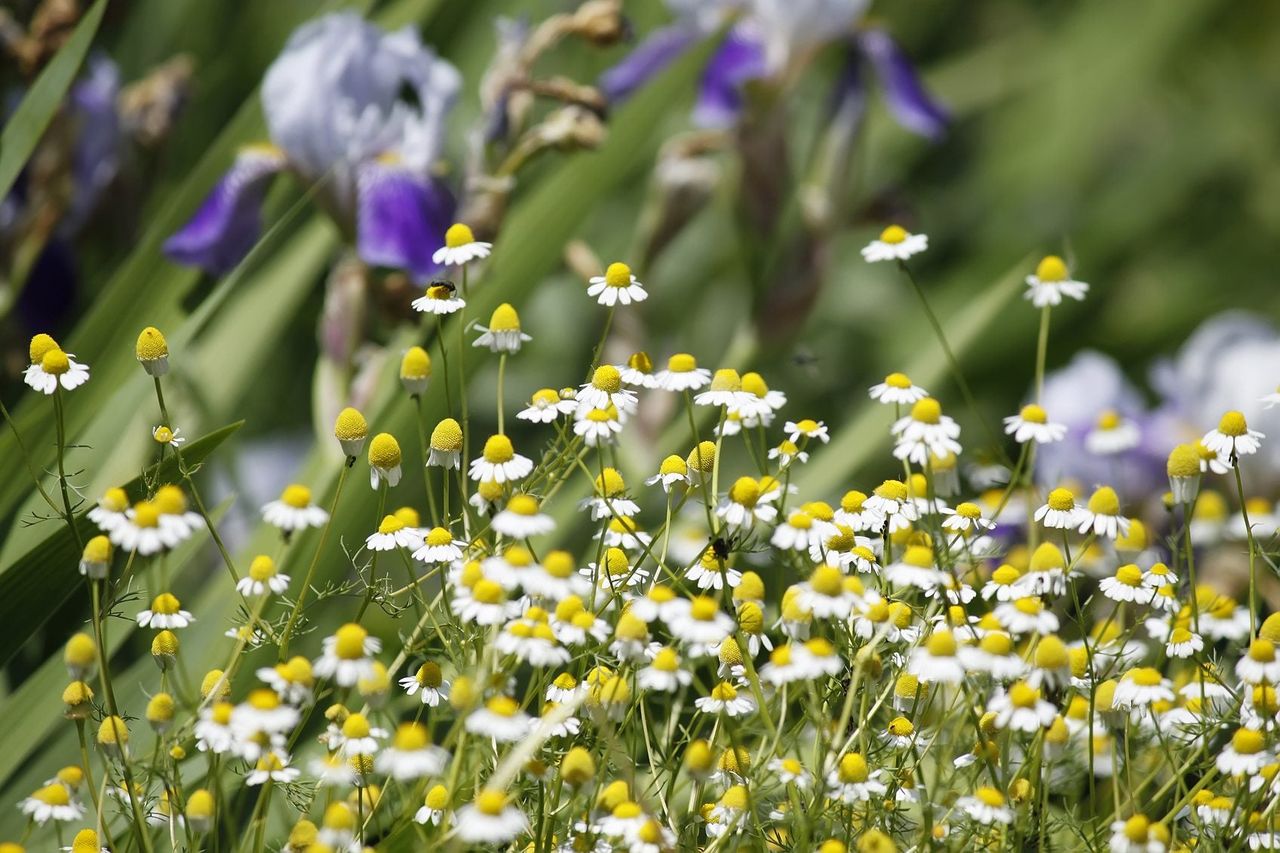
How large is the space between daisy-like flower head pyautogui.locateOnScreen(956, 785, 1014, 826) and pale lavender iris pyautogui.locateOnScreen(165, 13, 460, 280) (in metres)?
0.45

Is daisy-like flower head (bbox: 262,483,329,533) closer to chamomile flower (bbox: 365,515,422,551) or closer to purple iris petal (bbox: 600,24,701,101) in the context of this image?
chamomile flower (bbox: 365,515,422,551)

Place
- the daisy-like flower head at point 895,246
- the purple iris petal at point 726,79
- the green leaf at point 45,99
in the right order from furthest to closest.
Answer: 1. the purple iris petal at point 726,79
2. the green leaf at point 45,99
3. the daisy-like flower head at point 895,246

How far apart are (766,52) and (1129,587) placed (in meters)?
0.51

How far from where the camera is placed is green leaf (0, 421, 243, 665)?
1.84 feet

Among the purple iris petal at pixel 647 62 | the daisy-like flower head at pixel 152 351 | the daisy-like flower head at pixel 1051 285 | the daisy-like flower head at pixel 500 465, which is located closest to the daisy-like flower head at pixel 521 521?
the daisy-like flower head at pixel 500 465

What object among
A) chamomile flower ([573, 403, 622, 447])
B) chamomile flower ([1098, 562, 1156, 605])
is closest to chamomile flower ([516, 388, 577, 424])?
chamomile flower ([573, 403, 622, 447])

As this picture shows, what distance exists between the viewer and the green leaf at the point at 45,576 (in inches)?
22.1

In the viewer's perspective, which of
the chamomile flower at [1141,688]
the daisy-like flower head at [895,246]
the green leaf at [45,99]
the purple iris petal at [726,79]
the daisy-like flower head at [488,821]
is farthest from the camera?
the purple iris petal at [726,79]

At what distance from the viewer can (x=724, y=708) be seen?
0.49 metres

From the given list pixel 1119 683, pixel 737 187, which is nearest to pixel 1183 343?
pixel 737 187

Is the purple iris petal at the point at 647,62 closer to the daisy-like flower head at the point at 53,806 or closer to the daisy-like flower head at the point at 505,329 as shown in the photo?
Result: the daisy-like flower head at the point at 505,329

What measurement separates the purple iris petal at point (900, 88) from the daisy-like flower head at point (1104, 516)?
0.46 metres

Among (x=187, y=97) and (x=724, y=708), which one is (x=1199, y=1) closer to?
(x=187, y=97)

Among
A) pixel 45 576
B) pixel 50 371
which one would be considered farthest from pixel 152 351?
pixel 45 576
